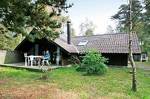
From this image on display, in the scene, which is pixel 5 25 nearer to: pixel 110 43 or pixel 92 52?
pixel 92 52

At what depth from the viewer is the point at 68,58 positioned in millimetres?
27234

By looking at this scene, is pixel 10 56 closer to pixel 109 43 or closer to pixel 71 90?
pixel 109 43

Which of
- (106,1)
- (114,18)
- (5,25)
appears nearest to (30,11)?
(5,25)

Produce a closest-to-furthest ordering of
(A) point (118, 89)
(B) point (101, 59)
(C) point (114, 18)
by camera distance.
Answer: (A) point (118, 89)
(B) point (101, 59)
(C) point (114, 18)

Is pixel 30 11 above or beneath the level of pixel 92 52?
above

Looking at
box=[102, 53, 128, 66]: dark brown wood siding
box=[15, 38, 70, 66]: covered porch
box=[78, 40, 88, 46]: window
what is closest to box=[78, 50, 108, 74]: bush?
box=[15, 38, 70, 66]: covered porch

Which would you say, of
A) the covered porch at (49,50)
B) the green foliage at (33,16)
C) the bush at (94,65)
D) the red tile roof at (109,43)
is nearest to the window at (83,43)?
the red tile roof at (109,43)

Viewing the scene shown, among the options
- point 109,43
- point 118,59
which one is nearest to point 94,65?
point 118,59

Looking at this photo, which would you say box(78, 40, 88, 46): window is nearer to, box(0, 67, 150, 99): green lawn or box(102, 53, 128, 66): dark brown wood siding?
box(102, 53, 128, 66): dark brown wood siding

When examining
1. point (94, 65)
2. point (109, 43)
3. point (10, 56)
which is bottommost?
point (94, 65)

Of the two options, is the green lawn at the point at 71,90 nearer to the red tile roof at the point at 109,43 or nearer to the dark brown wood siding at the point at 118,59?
the dark brown wood siding at the point at 118,59

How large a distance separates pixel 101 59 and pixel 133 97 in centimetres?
880

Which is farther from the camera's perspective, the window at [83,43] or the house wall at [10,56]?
the house wall at [10,56]

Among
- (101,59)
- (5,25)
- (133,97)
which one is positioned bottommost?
(133,97)
